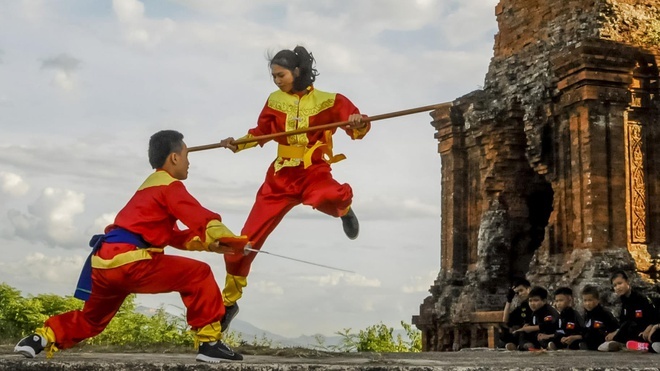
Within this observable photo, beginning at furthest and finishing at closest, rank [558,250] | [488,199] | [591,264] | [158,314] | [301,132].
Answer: [488,199], [158,314], [558,250], [591,264], [301,132]

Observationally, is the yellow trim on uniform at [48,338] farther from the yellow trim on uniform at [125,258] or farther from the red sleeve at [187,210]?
the red sleeve at [187,210]

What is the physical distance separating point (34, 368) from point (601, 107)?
10700 mm

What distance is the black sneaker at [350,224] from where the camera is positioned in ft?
20.6

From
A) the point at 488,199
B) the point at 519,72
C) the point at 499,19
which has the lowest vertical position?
the point at 488,199

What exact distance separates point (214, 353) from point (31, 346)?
1.04 metres

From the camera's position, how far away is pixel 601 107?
13141 millimetres

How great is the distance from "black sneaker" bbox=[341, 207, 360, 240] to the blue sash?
1938 mm

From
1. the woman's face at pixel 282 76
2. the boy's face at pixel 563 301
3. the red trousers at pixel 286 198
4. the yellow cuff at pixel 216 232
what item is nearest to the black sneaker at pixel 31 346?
the yellow cuff at pixel 216 232

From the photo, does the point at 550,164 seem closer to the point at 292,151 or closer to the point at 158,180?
the point at 292,151

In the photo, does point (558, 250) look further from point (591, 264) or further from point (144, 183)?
point (144, 183)

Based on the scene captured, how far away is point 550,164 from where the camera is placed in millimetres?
14078

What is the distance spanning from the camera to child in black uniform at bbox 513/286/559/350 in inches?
357

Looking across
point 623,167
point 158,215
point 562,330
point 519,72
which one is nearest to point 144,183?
point 158,215

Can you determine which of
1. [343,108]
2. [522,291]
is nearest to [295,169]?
[343,108]
